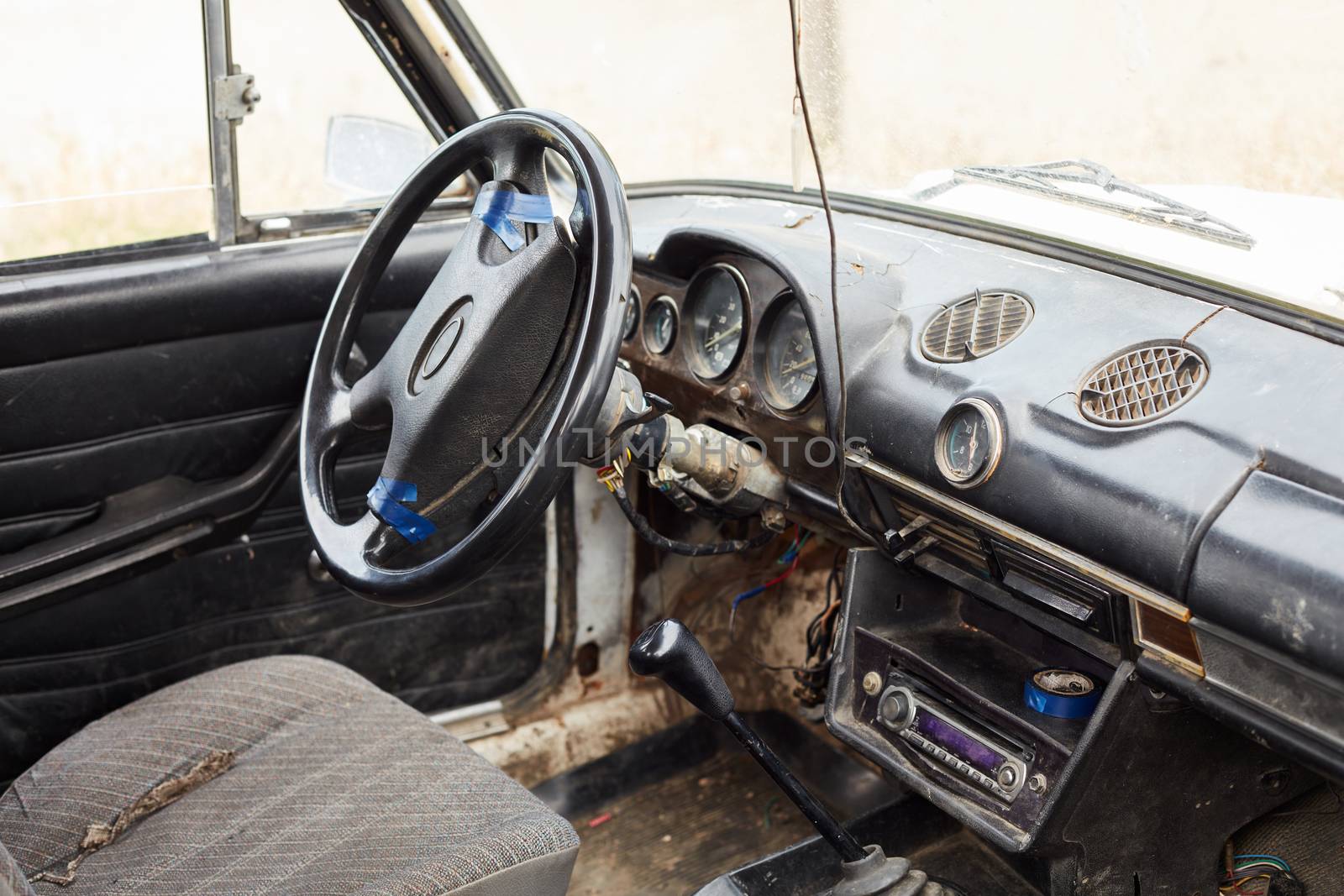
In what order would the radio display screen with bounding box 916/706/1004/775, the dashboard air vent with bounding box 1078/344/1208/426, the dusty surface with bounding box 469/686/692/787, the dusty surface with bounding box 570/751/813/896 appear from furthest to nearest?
1. the dusty surface with bounding box 469/686/692/787
2. the dusty surface with bounding box 570/751/813/896
3. the radio display screen with bounding box 916/706/1004/775
4. the dashboard air vent with bounding box 1078/344/1208/426

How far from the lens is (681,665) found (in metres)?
1.34

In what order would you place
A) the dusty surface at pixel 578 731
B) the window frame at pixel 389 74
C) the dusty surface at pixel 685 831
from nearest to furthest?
the window frame at pixel 389 74, the dusty surface at pixel 685 831, the dusty surface at pixel 578 731

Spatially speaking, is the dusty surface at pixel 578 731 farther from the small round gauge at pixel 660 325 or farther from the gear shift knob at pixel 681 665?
the gear shift knob at pixel 681 665

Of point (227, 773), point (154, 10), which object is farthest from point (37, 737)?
point (154, 10)

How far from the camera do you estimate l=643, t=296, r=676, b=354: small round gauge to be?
190 centimetres

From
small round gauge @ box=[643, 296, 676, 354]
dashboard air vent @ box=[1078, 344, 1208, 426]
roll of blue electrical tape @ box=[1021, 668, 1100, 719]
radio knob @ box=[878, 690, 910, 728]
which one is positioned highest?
dashboard air vent @ box=[1078, 344, 1208, 426]

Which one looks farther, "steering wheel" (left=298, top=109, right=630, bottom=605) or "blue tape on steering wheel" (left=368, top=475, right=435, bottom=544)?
"blue tape on steering wheel" (left=368, top=475, right=435, bottom=544)

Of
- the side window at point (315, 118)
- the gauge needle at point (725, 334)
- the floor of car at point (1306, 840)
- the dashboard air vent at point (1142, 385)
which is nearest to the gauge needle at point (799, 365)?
the gauge needle at point (725, 334)

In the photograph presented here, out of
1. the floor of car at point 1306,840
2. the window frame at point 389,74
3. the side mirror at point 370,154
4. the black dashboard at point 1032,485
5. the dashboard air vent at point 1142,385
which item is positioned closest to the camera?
the black dashboard at point 1032,485

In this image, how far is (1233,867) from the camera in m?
Answer: 1.63

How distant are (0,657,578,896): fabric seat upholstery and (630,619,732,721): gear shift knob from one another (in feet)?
0.72

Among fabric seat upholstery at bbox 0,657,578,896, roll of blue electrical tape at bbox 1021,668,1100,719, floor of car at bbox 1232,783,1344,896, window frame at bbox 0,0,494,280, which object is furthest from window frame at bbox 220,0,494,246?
floor of car at bbox 1232,783,1344,896

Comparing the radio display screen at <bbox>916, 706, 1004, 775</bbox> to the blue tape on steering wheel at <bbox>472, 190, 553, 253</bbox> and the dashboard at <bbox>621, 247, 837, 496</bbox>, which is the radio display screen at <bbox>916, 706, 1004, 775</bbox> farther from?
the blue tape on steering wheel at <bbox>472, 190, 553, 253</bbox>

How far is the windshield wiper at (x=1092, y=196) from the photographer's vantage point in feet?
4.50
